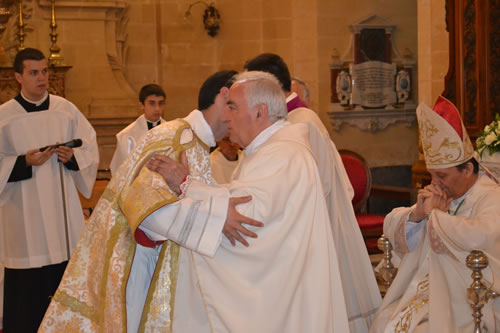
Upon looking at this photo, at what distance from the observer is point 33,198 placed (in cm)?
559

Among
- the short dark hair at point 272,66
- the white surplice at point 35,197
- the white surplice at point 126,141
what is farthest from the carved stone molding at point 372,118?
the short dark hair at point 272,66

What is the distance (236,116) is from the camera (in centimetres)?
348

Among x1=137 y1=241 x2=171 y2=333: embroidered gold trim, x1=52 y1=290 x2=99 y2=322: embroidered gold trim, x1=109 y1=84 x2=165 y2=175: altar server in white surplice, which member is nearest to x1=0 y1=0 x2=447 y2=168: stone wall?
x1=109 y1=84 x2=165 y2=175: altar server in white surplice

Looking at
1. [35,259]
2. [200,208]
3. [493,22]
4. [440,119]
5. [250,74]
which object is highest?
[493,22]

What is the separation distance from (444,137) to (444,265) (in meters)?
0.64

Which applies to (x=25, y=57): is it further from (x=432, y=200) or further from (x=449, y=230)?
(x=449, y=230)

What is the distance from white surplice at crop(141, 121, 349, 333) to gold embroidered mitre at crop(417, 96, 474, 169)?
72cm

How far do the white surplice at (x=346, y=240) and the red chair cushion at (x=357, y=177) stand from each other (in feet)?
8.06

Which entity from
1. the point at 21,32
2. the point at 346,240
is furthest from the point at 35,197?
the point at 21,32

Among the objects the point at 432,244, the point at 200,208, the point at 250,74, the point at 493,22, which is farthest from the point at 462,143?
the point at 493,22

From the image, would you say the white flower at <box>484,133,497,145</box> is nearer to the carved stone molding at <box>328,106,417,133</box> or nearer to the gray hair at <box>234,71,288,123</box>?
the gray hair at <box>234,71,288,123</box>

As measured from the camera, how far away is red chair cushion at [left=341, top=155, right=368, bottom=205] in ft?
23.6

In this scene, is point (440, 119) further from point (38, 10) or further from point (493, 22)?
point (38, 10)

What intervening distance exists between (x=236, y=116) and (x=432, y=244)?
1178mm
